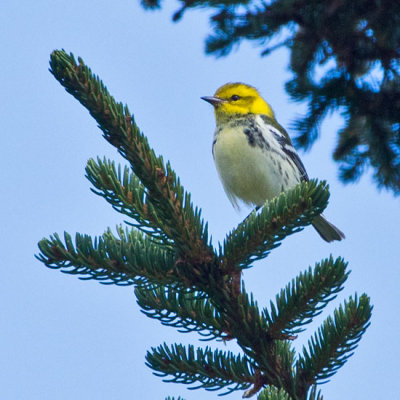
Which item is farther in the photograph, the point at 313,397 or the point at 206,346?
the point at 206,346

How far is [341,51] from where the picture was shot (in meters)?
3.10

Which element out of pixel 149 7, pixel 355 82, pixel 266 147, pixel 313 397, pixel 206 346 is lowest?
pixel 313 397

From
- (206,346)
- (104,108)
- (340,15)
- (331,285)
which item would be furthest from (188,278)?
(340,15)

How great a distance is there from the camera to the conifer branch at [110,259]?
1.67 metres

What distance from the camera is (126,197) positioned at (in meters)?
1.73

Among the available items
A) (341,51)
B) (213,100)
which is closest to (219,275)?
(341,51)

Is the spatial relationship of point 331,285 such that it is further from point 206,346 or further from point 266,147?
point 266,147

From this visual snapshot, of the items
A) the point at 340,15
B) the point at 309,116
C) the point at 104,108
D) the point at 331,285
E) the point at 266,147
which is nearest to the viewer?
the point at 104,108

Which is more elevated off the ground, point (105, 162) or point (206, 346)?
point (105, 162)

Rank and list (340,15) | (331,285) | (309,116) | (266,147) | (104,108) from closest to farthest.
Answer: (104,108) → (331,285) → (340,15) → (309,116) → (266,147)

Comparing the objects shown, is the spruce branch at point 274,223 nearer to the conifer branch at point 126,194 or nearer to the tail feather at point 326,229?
the conifer branch at point 126,194

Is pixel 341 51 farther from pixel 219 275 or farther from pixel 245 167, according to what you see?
pixel 219 275

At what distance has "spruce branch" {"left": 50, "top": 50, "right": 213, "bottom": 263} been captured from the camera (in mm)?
1491

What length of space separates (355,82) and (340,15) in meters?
0.34
